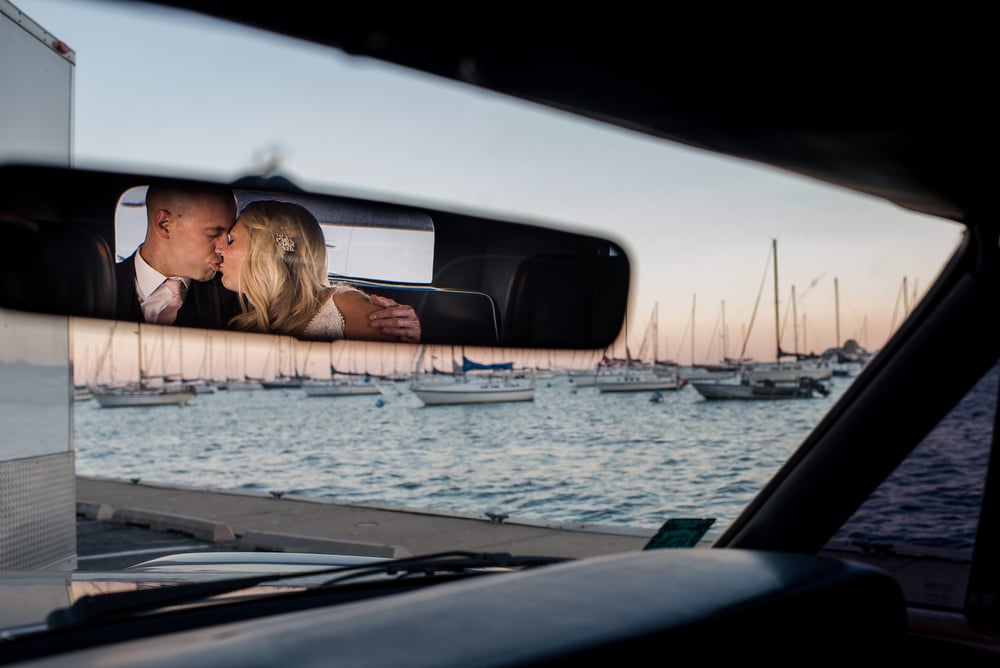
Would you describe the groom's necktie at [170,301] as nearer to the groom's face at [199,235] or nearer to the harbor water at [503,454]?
the groom's face at [199,235]

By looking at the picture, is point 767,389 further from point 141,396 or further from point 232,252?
point 232,252

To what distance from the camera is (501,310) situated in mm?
2141

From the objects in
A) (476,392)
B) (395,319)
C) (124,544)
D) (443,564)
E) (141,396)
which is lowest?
(141,396)

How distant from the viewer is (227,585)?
77.9 inches

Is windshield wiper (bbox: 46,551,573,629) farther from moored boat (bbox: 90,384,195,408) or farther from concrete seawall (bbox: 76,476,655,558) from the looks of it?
moored boat (bbox: 90,384,195,408)

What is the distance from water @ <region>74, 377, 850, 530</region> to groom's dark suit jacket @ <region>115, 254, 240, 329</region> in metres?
3.83

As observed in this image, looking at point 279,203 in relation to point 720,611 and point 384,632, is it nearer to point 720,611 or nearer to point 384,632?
point 384,632

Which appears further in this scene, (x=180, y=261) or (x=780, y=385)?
(x=780, y=385)

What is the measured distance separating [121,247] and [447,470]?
3392 cm

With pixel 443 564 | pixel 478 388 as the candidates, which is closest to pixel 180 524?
pixel 443 564

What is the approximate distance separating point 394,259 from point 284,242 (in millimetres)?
253

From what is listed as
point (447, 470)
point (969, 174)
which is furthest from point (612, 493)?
point (969, 174)

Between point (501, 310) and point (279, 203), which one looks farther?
point (501, 310)

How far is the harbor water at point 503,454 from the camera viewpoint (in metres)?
25.7
